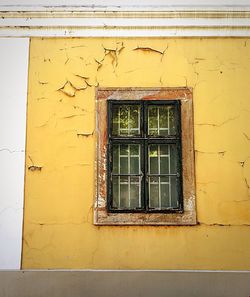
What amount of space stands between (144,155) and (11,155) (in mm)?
1538

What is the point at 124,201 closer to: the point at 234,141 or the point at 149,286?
the point at 149,286

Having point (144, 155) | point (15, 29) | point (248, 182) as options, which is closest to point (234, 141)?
point (248, 182)

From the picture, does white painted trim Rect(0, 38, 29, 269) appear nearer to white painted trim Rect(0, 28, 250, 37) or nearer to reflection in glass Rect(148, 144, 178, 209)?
white painted trim Rect(0, 28, 250, 37)

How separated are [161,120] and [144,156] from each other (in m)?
0.49

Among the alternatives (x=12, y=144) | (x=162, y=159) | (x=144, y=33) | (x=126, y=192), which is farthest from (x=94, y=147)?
(x=144, y=33)

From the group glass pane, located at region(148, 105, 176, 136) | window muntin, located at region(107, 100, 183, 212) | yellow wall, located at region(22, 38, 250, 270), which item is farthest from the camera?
glass pane, located at region(148, 105, 176, 136)

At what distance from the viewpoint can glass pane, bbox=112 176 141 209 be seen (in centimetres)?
544

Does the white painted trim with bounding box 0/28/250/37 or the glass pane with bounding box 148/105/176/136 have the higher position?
the white painted trim with bounding box 0/28/250/37

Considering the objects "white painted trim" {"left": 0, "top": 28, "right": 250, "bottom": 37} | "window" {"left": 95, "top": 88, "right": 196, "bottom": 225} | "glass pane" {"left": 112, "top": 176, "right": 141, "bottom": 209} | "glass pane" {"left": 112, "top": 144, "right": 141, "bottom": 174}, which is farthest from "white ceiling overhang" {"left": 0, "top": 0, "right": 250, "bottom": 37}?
"glass pane" {"left": 112, "top": 176, "right": 141, "bottom": 209}

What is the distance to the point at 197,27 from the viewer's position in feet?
18.3

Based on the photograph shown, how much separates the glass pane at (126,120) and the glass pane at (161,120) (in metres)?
0.16

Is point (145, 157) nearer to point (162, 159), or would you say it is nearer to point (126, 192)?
point (162, 159)

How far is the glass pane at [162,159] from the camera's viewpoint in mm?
5488

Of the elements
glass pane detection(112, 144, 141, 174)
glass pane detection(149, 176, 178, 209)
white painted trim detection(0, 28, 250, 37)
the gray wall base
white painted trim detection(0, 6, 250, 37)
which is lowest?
the gray wall base
